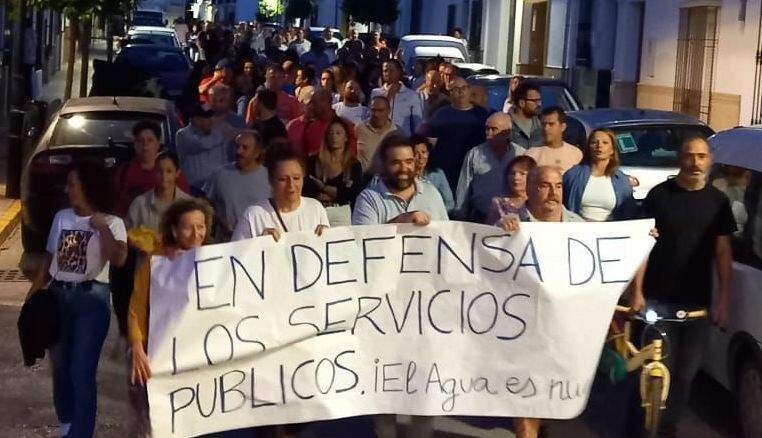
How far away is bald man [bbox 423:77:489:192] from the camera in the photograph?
11883 mm

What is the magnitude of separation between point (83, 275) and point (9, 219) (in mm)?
8088

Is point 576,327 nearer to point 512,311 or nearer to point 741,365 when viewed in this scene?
point 512,311

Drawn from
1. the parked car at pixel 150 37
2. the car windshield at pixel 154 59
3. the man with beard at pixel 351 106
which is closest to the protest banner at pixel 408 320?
the man with beard at pixel 351 106

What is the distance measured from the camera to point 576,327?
7.23 m

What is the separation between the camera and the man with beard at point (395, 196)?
746 cm

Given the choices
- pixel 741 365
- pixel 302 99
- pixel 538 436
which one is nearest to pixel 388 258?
pixel 538 436

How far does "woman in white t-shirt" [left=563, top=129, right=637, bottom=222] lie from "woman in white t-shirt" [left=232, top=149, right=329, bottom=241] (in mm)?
1911

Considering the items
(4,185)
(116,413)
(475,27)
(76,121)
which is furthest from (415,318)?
(475,27)

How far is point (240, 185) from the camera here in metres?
9.10

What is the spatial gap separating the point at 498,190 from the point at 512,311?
272cm

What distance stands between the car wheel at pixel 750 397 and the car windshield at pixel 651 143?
5037 mm

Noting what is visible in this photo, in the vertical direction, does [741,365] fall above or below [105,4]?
below

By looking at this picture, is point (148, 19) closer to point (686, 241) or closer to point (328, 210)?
point (328, 210)

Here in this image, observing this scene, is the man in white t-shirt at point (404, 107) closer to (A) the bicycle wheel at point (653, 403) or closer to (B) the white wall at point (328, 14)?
(A) the bicycle wheel at point (653, 403)
